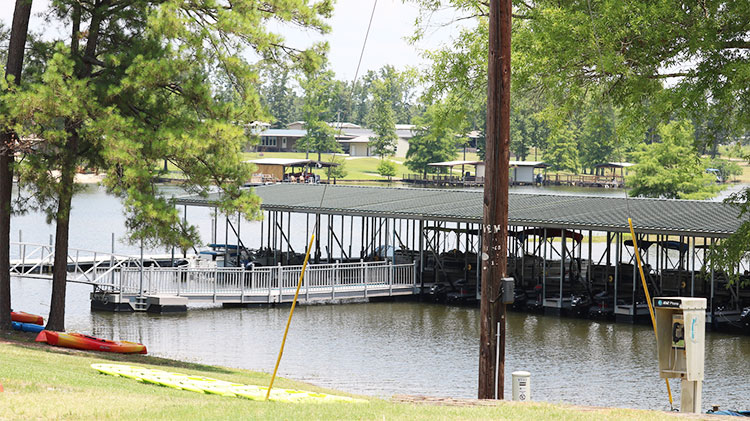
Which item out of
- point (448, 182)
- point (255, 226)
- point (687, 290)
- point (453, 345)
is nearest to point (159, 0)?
point (453, 345)

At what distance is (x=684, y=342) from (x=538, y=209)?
20353mm

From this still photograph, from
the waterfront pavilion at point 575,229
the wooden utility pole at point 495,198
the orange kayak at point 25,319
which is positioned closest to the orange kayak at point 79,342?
the orange kayak at point 25,319

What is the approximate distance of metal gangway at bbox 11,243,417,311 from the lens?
94.8 feet

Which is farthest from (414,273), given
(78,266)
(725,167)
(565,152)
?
(565,152)

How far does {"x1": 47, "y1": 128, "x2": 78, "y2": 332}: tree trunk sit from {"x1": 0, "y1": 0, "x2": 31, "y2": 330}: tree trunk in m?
1.03

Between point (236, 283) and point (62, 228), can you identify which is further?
point (236, 283)

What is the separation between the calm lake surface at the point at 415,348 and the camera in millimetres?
19453

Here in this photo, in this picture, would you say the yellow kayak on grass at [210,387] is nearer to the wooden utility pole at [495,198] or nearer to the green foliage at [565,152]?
the wooden utility pole at [495,198]

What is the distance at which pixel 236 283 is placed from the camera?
30.5 m

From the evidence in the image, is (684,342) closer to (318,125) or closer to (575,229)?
(575,229)

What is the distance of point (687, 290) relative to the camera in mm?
27984

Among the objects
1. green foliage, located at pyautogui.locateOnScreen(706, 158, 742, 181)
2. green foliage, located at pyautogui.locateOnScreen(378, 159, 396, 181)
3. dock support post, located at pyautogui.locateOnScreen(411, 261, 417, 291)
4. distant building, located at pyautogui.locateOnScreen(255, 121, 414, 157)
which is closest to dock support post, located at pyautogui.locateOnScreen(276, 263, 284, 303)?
dock support post, located at pyautogui.locateOnScreen(411, 261, 417, 291)

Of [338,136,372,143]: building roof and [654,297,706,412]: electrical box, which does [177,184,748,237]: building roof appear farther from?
[338,136,372,143]: building roof

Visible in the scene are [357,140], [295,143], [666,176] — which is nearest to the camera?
[666,176]
